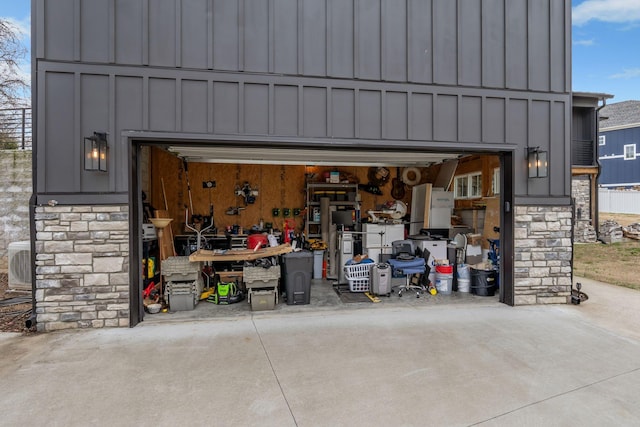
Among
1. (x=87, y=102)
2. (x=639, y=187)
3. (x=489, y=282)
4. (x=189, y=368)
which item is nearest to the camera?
(x=189, y=368)

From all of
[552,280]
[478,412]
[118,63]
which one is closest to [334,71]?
[118,63]

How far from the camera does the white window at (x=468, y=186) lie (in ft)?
23.5

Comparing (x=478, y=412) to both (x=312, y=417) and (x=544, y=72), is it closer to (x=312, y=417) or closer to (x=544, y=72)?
(x=312, y=417)

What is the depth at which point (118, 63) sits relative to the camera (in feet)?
13.3

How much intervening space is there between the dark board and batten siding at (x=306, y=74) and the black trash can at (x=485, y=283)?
4.67ft

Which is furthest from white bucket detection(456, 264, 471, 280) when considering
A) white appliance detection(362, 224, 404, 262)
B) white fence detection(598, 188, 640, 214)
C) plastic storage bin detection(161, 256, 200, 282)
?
white fence detection(598, 188, 640, 214)

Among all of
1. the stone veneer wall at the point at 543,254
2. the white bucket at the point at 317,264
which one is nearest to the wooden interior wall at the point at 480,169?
the stone veneer wall at the point at 543,254

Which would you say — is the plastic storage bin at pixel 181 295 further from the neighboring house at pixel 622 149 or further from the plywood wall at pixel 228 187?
the neighboring house at pixel 622 149

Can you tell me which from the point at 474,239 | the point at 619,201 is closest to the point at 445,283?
the point at 474,239

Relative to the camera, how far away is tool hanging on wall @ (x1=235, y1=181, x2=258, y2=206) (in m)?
7.50

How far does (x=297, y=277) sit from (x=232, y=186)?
3.46 metres

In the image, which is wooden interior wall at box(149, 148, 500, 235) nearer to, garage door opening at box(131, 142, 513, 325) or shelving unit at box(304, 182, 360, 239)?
garage door opening at box(131, 142, 513, 325)

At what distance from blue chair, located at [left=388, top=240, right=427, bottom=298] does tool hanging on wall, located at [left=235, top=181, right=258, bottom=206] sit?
3.40 metres

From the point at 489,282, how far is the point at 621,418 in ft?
10.8
